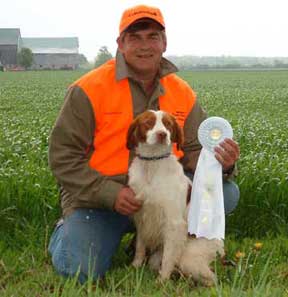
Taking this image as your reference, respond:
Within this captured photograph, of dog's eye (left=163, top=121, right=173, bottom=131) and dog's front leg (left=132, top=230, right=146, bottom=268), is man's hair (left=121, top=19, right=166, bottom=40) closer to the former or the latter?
dog's eye (left=163, top=121, right=173, bottom=131)

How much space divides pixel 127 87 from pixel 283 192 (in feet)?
7.03

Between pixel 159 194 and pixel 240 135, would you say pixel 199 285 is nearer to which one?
pixel 159 194

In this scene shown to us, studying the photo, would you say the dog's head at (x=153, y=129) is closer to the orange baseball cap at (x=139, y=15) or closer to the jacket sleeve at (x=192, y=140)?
the jacket sleeve at (x=192, y=140)

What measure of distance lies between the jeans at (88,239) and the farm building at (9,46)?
4061 inches

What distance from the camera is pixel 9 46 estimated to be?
115 m

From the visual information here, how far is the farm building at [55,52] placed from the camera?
11769 cm

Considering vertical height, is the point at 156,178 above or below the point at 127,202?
above

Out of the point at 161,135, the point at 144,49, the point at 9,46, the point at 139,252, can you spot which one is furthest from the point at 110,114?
the point at 9,46

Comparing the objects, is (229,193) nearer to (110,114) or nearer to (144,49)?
(110,114)

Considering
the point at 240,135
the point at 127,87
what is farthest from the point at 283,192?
the point at 240,135

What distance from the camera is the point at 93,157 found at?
4902 millimetres

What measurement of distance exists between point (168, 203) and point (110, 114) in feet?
2.75

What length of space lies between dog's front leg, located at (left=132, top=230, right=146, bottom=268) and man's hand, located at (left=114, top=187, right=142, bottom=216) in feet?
0.96

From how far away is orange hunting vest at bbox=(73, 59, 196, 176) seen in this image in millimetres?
4809
